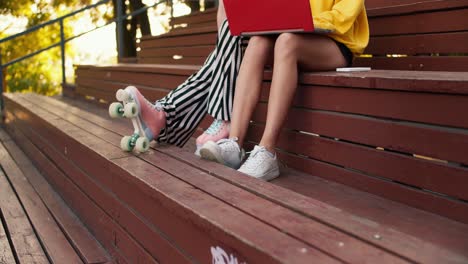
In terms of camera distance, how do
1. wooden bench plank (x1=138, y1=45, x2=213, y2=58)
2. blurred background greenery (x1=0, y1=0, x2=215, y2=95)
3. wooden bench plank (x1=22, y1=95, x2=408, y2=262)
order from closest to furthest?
wooden bench plank (x1=22, y1=95, x2=408, y2=262) → wooden bench plank (x1=138, y1=45, x2=213, y2=58) → blurred background greenery (x1=0, y1=0, x2=215, y2=95)

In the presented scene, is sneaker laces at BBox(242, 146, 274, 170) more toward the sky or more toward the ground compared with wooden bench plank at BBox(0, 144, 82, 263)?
more toward the sky

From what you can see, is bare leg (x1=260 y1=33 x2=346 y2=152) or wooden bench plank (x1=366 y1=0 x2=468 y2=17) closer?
bare leg (x1=260 y1=33 x2=346 y2=152)

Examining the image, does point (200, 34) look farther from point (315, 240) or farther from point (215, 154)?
point (315, 240)

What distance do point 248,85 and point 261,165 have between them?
0.97 feet

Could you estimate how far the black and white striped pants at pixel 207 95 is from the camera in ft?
6.30

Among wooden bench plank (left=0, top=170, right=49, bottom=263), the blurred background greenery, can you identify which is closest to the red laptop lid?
wooden bench plank (left=0, top=170, right=49, bottom=263)

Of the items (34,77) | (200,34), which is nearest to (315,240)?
(200,34)

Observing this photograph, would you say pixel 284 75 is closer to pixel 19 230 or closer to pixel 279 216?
pixel 279 216

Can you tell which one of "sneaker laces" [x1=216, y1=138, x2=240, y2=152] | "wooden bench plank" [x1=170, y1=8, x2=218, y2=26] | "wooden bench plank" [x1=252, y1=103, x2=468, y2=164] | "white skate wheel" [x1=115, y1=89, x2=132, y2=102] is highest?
"wooden bench plank" [x1=170, y1=8, x2=218, y2=26]

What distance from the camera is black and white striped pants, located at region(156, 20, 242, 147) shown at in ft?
6.30

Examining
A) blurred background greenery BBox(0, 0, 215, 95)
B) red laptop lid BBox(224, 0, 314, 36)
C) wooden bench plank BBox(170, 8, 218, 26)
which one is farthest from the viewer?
blurred background greenery BBox(0, 0, 215, 95)

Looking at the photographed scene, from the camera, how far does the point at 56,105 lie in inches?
136

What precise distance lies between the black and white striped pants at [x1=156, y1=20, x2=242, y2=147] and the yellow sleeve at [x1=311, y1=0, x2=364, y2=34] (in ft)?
1.14

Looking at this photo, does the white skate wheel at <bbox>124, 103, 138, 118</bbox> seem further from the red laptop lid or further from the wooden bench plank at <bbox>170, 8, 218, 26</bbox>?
the wooden bench plank at <bbox>170, 8, 218, 26</bbox>
